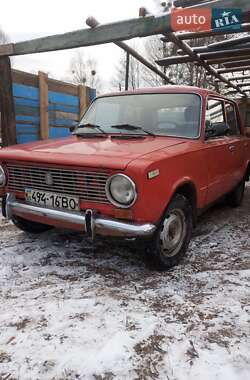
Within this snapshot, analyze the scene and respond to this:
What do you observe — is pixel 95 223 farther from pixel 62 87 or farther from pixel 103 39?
pixel 62 87

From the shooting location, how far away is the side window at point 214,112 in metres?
4.43

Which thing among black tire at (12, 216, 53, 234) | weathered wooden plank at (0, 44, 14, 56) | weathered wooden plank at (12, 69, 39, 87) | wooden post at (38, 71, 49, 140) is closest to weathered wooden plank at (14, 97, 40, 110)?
wooden post at (38, 71, 49, 140)

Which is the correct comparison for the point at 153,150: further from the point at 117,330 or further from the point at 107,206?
the point at 117,330

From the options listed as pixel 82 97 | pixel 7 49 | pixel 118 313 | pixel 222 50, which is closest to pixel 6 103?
pixel 7 49

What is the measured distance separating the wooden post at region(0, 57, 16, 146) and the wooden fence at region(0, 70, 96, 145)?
0.20 ft

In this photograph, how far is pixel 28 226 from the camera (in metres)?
4.40

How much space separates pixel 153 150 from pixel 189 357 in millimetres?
1778

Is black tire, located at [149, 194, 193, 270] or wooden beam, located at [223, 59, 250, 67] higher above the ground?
wooden beam, located at [223, 59, 250, 67]

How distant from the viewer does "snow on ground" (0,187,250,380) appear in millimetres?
2201

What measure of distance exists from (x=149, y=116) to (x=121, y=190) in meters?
1.47

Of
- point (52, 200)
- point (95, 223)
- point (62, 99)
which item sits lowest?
point (95, 223)

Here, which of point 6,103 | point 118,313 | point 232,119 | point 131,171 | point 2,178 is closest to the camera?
point 118,313

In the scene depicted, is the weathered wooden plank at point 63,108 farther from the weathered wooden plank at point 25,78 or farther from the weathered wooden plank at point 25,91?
the weathered wooden plank at point 25,78

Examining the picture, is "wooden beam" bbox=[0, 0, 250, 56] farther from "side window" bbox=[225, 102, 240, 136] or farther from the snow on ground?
the snow on ground
